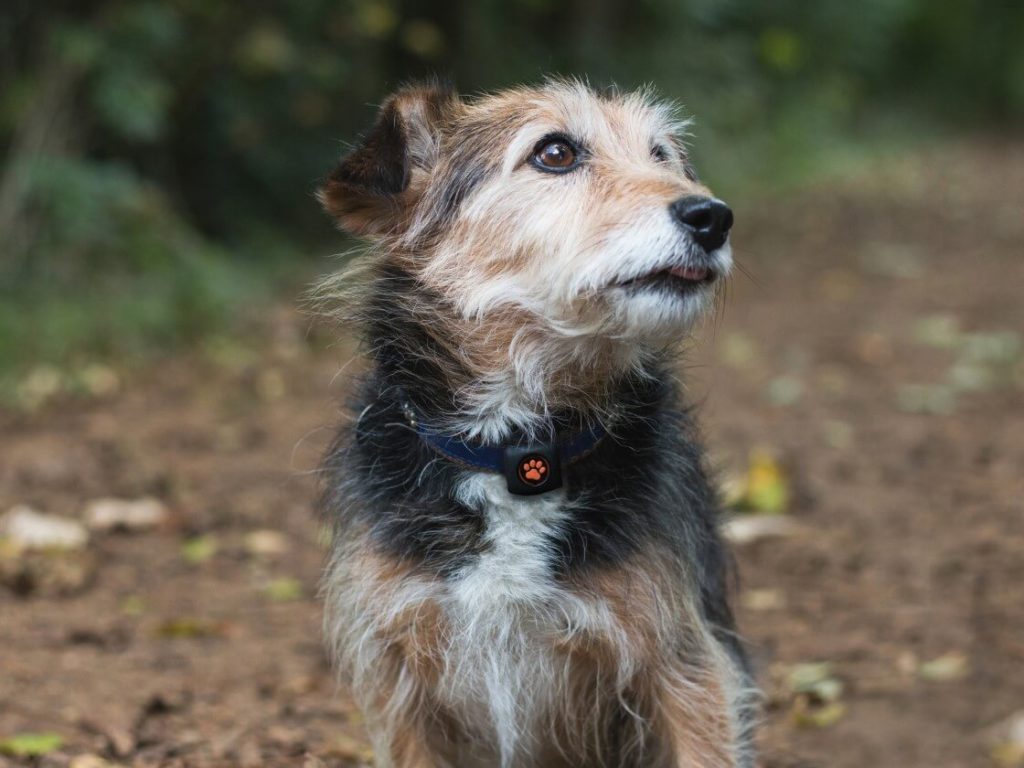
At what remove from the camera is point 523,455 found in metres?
3.19

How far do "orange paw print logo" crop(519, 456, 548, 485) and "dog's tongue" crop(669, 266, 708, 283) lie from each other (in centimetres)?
57

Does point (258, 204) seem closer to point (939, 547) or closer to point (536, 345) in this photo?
point (939, 547)

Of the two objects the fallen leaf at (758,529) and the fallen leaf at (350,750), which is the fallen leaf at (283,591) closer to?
the fallen leaf at (350,750)

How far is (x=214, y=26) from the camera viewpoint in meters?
9.80

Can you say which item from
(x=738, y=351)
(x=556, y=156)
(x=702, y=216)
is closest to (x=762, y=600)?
(x=556, y=156)

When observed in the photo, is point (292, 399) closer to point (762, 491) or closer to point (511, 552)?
point (762, 491)

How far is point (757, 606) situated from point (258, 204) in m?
7.23

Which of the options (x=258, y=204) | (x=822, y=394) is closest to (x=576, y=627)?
(x=822, y=394)

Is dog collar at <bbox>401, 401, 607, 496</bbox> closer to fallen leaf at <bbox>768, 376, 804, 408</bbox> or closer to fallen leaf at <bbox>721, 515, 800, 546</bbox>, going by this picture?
fallen leaf at <bbox>721, 515, 800, 546</bbox>

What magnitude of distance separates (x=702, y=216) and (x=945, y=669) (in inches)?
102

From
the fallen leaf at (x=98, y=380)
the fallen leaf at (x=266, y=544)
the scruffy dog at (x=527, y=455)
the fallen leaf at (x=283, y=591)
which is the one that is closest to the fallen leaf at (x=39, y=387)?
the fallen leaf at (x=98, y=380)

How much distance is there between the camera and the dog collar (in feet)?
10.4

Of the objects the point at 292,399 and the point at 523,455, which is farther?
the point at 292,399

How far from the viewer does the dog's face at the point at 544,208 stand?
3.07 meters
